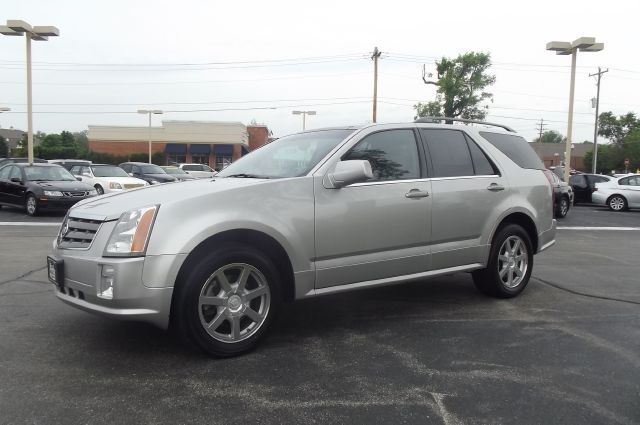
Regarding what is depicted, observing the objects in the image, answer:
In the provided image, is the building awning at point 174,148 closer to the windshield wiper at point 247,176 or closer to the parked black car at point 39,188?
the parked black car at point 39,188

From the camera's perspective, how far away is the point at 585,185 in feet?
75.0

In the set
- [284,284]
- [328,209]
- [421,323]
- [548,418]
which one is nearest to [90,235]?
[284,284]

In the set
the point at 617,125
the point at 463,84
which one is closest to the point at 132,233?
the point at 463,84

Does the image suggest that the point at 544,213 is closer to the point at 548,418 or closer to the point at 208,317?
the point at 548,418

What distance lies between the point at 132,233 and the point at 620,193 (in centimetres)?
2092

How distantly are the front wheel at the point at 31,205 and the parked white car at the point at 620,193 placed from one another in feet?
65.0

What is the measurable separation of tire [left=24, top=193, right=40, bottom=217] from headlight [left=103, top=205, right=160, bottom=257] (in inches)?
477

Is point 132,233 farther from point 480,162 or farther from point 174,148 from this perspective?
point 174,148

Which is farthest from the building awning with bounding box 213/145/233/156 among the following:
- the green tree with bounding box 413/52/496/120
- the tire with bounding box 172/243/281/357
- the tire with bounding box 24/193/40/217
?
the tire with bounding box 172/243/281/357

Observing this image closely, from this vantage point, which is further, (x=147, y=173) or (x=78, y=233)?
(x=147, y=173)

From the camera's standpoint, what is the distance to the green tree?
147 ft

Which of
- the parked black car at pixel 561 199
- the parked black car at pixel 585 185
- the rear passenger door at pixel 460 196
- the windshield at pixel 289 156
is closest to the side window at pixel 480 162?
the rear passenger door at pixel 460 196

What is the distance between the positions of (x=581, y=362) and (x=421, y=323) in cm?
Answer: 134

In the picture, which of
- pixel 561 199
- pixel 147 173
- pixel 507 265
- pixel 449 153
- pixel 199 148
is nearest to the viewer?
pixel 449 153
